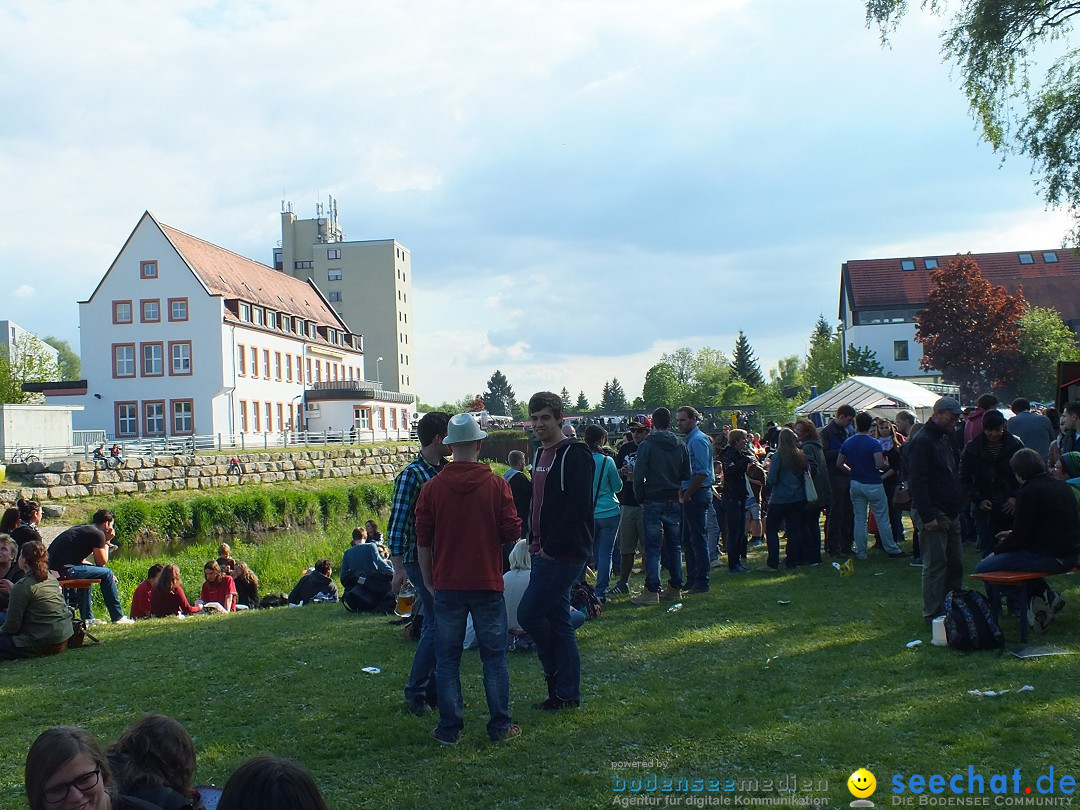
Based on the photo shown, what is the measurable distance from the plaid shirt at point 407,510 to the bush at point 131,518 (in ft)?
85.6

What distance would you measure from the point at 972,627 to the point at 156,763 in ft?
19.7

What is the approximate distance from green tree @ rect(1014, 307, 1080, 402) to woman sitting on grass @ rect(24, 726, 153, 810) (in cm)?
5633

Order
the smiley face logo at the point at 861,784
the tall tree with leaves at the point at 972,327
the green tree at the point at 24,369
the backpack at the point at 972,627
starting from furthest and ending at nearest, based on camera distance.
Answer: the tall tree with leaves at the point at 972,327 < the green tree at the point at 24,369 < the backpack at the point at 972,627 < the smiley face logo at the point at 861,784

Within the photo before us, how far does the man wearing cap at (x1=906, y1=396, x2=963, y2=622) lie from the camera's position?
8.20 m

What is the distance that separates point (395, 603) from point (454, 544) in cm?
552

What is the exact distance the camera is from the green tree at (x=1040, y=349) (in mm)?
52250

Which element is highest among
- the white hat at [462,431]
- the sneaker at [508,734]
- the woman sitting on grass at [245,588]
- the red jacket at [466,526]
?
the white hat at [462,431]

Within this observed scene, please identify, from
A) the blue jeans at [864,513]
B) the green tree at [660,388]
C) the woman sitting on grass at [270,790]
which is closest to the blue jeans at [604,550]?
the blue jeans at [864,513]

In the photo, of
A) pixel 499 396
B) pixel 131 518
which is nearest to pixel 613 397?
pixel 499 396

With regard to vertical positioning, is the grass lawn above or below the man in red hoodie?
below

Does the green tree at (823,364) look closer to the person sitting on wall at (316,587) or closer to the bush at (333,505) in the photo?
the bush at (333,505)

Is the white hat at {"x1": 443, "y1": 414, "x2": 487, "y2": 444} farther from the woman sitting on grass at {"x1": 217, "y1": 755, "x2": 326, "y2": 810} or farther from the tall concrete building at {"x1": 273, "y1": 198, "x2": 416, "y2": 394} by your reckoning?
the tall concrete building at {"x1": 273, "y1": 198, "x2": 416, "y2": 394}

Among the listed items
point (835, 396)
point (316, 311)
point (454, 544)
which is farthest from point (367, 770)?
point (316, 311)

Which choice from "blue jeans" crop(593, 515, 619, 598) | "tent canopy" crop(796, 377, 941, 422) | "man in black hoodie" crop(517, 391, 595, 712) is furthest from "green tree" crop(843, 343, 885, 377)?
"man in black hoodie" crop(517, 391, 595, 712)
